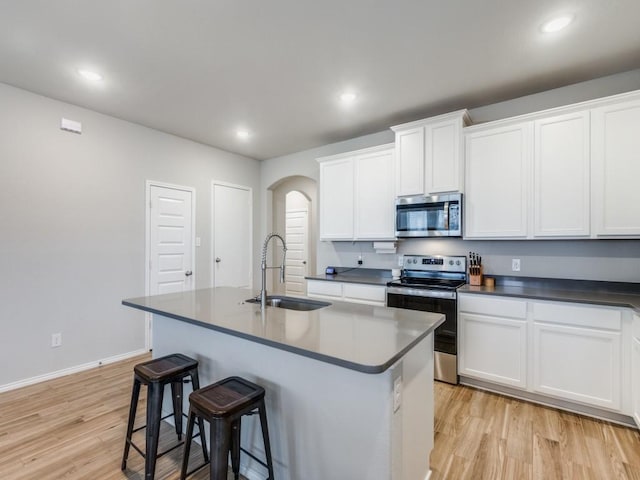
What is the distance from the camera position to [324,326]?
1636 mm

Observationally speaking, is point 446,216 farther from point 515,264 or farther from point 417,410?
point 417,410

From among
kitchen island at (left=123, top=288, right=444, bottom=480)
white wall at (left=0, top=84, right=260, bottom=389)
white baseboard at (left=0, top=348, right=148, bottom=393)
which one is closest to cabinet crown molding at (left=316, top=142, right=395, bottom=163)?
white wall at (left=0, top=84, right=260, bottom=389)

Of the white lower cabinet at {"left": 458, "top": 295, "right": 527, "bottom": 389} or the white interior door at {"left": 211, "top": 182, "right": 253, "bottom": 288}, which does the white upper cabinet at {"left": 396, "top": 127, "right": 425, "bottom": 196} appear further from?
the white interior door at {"left": 211, "top": 182, "right": 253, "bottom": 288}

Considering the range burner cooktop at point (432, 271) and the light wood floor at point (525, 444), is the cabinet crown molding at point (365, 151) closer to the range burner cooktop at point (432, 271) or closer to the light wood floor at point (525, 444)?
the range burner cooktop at point (432, 271)

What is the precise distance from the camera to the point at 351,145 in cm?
434

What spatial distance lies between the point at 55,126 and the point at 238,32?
7.69 feet

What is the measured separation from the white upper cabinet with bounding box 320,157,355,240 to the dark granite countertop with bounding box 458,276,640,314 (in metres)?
1.62

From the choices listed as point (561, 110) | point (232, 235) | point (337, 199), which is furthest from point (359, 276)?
point (561, 110)

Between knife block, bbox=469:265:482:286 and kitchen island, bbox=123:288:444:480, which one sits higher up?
knife block, bbox=469:265:482:286

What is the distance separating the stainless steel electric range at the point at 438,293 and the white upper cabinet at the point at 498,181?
51cm

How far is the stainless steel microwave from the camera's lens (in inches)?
123

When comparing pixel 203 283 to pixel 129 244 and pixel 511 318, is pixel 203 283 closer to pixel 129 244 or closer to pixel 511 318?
pixel 129 244

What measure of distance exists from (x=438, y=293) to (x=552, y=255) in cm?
111

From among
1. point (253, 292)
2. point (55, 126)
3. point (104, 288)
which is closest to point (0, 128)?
point (55, 126)
